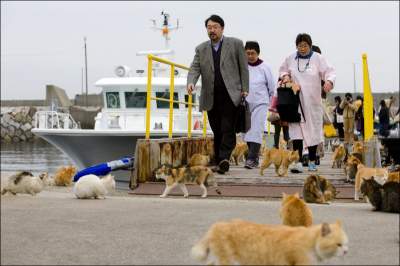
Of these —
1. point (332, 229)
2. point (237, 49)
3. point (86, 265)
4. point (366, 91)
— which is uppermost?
point (237, 49)

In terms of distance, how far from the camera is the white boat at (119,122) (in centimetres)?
1470

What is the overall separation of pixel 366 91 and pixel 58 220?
168 inches

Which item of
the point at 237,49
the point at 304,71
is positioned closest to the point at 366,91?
the point at 304,71

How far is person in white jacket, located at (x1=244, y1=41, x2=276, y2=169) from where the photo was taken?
8.83 meters

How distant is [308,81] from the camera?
25.7 ft

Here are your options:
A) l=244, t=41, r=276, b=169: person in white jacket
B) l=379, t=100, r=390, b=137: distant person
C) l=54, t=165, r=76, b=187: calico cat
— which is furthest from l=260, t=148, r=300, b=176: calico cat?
l=379, t=100, r=390, b=137: distant person

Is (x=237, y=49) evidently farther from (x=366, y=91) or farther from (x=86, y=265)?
(x=86, y=265)

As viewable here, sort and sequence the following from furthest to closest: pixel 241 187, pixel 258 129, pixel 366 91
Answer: pixel 258 129 < pixel 366 91 < pixel 241 187

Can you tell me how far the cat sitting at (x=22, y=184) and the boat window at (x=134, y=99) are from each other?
37.2ft

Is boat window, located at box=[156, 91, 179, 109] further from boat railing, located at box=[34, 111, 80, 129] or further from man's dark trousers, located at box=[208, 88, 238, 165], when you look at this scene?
man's dark trousers, located at box=[208, 88, 238, 165]

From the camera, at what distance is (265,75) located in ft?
29.6

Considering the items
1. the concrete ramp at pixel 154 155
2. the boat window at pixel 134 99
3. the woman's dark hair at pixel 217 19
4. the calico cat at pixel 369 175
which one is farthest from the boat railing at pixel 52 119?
the calico cat at pixel 369 175

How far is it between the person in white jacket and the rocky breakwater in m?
51.6

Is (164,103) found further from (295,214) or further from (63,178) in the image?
(295,214)
